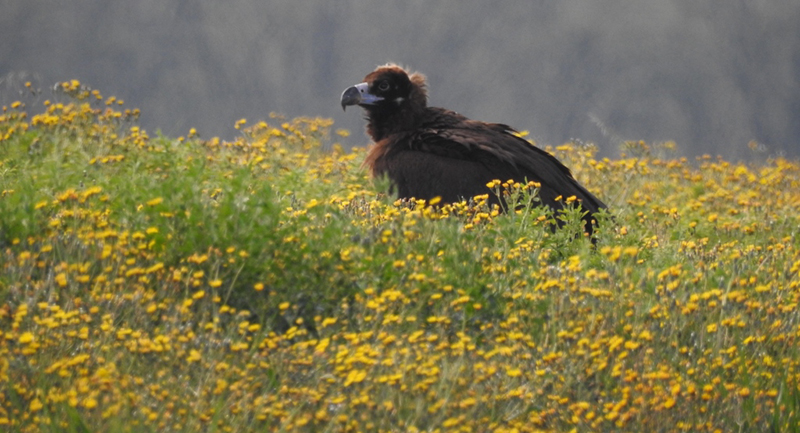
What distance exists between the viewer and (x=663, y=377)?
3330 millimetres

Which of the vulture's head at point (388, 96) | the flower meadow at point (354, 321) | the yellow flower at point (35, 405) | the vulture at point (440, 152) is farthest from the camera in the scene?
the vulture's head at point (388, 96)

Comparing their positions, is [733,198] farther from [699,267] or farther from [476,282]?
[476,282]

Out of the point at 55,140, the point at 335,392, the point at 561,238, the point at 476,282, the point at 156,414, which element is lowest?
the point at 156,414

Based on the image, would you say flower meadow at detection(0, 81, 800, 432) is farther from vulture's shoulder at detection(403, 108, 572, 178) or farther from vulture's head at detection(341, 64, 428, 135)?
vulture's head at detection(341, 64, 428, 135)

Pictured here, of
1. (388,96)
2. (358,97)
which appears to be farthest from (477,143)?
(358,97)

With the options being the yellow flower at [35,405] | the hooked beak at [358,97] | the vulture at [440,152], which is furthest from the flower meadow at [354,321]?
the hooked beak at [358,97]

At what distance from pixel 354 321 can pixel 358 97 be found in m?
3.67

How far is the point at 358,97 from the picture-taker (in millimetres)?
7543

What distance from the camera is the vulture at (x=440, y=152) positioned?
653cm

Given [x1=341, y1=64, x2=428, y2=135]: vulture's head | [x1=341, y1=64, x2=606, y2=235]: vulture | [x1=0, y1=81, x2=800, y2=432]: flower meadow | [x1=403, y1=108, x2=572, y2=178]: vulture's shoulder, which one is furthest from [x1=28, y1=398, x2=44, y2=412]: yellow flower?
[x1=341, y1=64, x2=428, y2=135]: vulture's head

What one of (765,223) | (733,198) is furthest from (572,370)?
(733,198)

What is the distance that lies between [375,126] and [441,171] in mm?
1273

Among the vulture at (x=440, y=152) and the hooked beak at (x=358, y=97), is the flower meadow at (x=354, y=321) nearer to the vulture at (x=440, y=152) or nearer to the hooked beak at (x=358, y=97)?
the vulture at (x=440, y=152)

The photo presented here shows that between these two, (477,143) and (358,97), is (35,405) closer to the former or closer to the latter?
(477,143)
